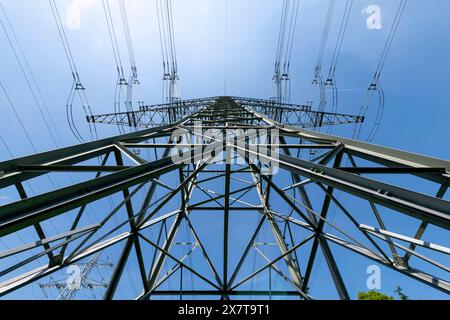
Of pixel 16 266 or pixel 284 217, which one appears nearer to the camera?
pixel 16 266

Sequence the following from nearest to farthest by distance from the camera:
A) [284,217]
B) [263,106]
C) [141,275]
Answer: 1. [141,275]
2. [284,217]
3. [263,106]

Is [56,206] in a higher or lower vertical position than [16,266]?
higher

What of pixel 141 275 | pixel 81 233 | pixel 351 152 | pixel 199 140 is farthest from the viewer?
pixel 199 140

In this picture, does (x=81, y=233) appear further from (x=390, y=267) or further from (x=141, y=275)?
(x=390, y=267)

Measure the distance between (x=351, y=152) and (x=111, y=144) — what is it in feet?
17.1

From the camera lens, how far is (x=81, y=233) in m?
3.60
